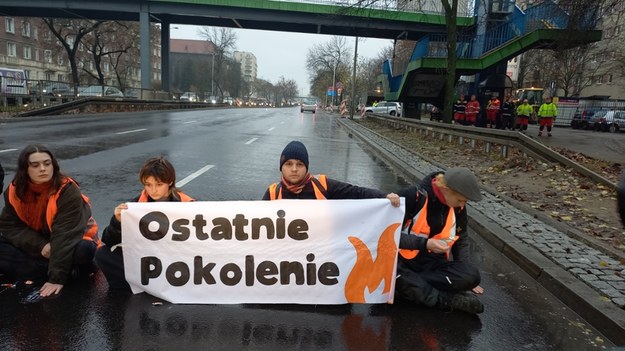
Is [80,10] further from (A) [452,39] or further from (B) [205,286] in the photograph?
(B) [205,286]

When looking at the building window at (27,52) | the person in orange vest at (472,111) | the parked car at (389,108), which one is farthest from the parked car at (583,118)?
the building window at (27,52)

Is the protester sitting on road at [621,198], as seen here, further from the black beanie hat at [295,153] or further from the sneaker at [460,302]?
the black beanie hat at [295,153]

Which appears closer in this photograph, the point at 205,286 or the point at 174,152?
the point at 205,286

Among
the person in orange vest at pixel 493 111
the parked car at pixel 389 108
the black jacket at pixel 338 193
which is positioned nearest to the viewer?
the black jacket at pixel 338 193

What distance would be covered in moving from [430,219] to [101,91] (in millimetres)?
38369

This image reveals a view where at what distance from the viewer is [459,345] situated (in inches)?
127

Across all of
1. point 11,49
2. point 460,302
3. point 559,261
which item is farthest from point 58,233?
point 11,49

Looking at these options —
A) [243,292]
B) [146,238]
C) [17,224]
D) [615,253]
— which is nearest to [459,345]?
[243,292]

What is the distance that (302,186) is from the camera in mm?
4074

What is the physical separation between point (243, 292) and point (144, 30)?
42.7m

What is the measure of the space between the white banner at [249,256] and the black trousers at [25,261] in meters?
0.45

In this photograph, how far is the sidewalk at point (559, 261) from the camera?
3695 mm

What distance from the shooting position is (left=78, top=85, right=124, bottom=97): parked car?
116 ft

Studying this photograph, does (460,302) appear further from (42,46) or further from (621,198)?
(42,46)
